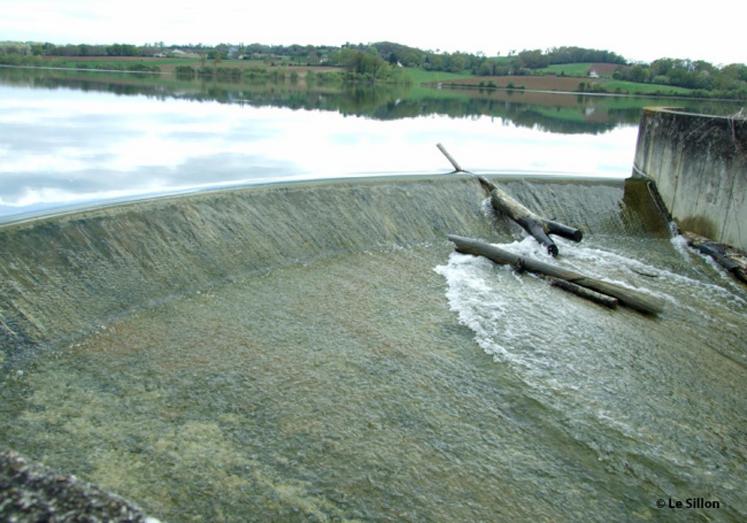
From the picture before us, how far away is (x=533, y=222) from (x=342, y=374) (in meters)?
7.72

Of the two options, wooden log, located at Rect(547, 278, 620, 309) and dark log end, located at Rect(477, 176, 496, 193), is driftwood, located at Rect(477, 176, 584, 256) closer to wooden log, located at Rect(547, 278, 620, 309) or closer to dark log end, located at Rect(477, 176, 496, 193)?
dark log end, located at Rect(477, 176, 496, 193)

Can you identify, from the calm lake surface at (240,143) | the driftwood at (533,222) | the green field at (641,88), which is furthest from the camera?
the green field at (641,88)

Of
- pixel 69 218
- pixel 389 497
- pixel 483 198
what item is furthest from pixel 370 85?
pixel 389 497

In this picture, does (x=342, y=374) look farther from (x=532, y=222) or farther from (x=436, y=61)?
(x=436, y=61)

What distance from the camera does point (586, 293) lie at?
10.2 meters

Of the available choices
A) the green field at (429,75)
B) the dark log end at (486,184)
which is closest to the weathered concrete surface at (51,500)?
the dark log end at (486,184)

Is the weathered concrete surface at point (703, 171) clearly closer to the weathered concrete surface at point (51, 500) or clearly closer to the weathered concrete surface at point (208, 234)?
the weathered concrete surface at point (208, 234)

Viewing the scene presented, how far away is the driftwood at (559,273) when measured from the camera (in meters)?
9.93

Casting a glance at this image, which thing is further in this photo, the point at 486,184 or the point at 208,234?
the point at 486,184

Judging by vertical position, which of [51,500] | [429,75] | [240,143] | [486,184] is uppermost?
[429,75]

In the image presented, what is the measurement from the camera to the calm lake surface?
1482 cm

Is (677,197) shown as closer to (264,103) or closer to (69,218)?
(69,218)

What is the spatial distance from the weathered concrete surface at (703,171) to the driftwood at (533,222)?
3203mm

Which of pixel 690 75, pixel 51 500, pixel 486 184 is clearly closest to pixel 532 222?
pixel 486 184
